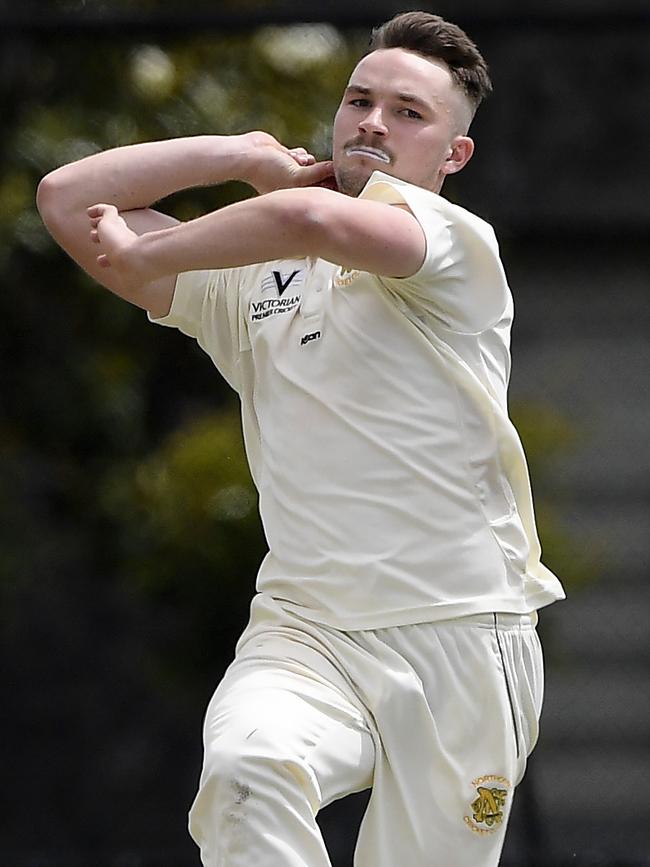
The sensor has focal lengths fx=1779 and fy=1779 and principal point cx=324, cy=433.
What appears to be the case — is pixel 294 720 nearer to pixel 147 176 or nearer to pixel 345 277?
pixel 345 277

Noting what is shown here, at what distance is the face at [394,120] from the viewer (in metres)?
2.72

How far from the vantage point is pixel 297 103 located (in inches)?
191

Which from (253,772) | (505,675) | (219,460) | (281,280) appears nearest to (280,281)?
(281,280)

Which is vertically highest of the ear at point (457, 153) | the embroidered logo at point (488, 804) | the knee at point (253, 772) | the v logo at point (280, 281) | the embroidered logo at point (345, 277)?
the ear at point (457, 153)

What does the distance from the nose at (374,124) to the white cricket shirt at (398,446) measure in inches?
3.4

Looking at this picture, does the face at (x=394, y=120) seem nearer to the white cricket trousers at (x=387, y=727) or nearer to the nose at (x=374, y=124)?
the nose at (x=374, y=124)

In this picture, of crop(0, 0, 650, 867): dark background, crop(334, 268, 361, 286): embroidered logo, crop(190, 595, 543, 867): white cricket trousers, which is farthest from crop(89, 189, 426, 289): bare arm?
crop(0, 0, 650, 867): dark background

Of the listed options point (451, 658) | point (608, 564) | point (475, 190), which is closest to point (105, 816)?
point (608, 564)

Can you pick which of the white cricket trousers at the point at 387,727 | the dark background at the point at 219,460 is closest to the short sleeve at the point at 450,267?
the white cricket trousers at the point at 387,727

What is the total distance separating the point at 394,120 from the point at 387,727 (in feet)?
3.01

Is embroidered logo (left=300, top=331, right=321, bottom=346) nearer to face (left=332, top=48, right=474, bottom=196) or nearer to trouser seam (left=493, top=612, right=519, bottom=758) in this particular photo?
face (left=332, top=48, right=474, bottom=196)

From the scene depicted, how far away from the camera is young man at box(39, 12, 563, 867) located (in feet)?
8.14

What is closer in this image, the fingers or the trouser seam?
the trouser seam

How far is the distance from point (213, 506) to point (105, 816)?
880 mm
